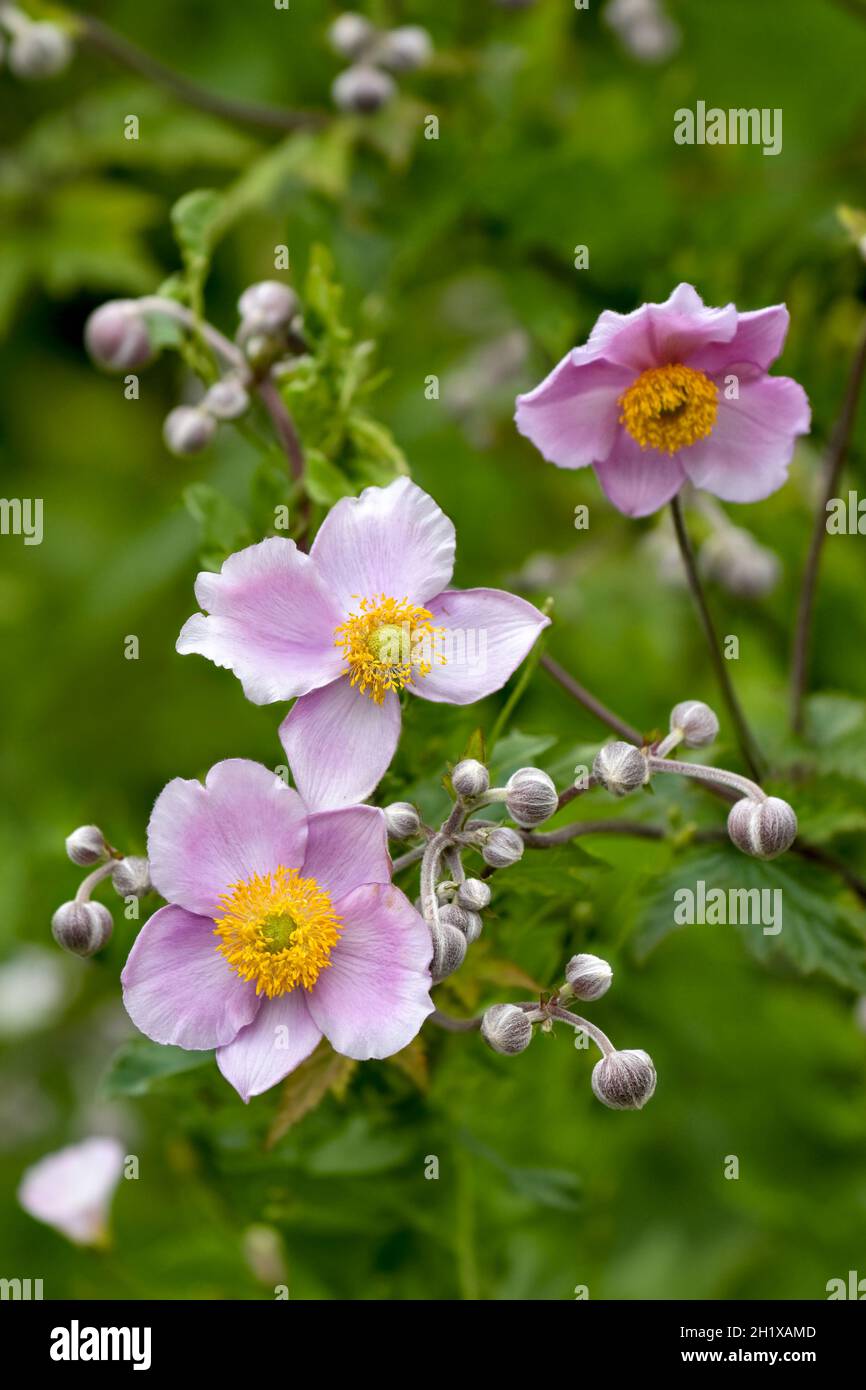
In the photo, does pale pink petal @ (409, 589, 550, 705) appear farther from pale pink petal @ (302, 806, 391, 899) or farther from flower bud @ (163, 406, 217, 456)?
flower bud @ (163, 406, 217, 456)

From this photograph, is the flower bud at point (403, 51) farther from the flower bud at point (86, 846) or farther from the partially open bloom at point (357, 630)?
the flower bud at point (86, 846)

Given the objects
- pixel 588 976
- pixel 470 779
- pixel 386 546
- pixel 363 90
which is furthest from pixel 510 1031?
pixel 363 90

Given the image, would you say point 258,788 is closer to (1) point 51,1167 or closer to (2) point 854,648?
(1) point 51,1167

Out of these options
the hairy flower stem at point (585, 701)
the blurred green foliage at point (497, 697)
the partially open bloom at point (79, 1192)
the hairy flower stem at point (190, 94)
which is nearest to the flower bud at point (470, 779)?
the blurred green foliage at point (497, 697)

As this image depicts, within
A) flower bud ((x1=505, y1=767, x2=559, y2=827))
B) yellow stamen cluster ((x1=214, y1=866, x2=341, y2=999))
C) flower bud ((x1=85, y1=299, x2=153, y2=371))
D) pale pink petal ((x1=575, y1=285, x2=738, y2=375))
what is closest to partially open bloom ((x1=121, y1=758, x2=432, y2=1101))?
yellow stamen cluster ((x1=214, y1=866, x2=341, y2=999))
